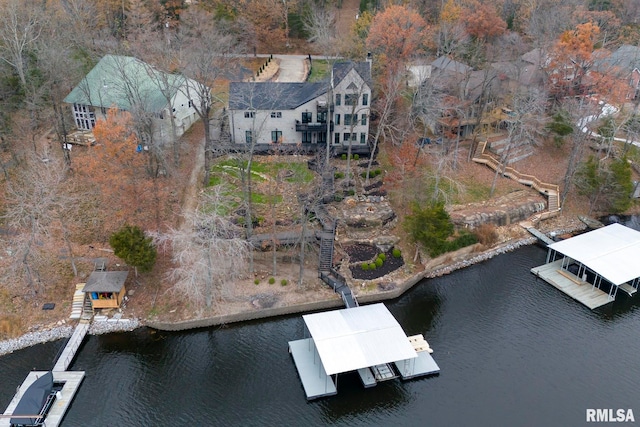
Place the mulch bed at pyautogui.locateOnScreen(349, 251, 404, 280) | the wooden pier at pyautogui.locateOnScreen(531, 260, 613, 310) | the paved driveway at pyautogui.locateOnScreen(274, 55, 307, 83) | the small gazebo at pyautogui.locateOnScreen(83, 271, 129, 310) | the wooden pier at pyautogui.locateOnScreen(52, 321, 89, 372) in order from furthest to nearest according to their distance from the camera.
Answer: the paved driveway at pyautogui.locateOnScreen(274, 55, 307, 83), the mulch bed at pyautogui.locateOnScreen(349, 251, 404, 280), the wooden pier at pyautogui.locateOnScreen(531, 260, 613, 310), the small gazebo at pyautogui.locateOnScreen(83, 271, 129, 310), the wooden pier at pyautogui.locateOnScreen(52, 321, 89, 372)

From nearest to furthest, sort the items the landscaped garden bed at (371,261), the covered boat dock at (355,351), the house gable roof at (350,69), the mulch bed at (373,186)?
the covered boat dock at (355,351) < the landscaped garden bed at (371,261) < the mulch bed at (373,186) < the house gable roof at (350,69)

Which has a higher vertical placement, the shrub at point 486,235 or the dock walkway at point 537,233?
the shrub at point 486,235

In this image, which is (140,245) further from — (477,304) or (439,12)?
(439,12)

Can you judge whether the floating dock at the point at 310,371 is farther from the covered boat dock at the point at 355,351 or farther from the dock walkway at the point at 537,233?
the dock walkway at the point at 537,233

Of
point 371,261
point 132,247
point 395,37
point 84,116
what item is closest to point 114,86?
point 84,116

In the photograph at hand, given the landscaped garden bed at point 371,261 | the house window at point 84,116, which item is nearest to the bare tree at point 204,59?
the house window at point 84,116

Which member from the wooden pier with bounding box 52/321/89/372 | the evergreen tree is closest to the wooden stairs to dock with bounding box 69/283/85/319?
the wooden pier with bounding box 52/321/89/372

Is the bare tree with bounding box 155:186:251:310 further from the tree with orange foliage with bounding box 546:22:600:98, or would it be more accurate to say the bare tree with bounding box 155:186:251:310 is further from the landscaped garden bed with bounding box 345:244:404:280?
the tree with orange foliage with bounding box 546:22:600:98
